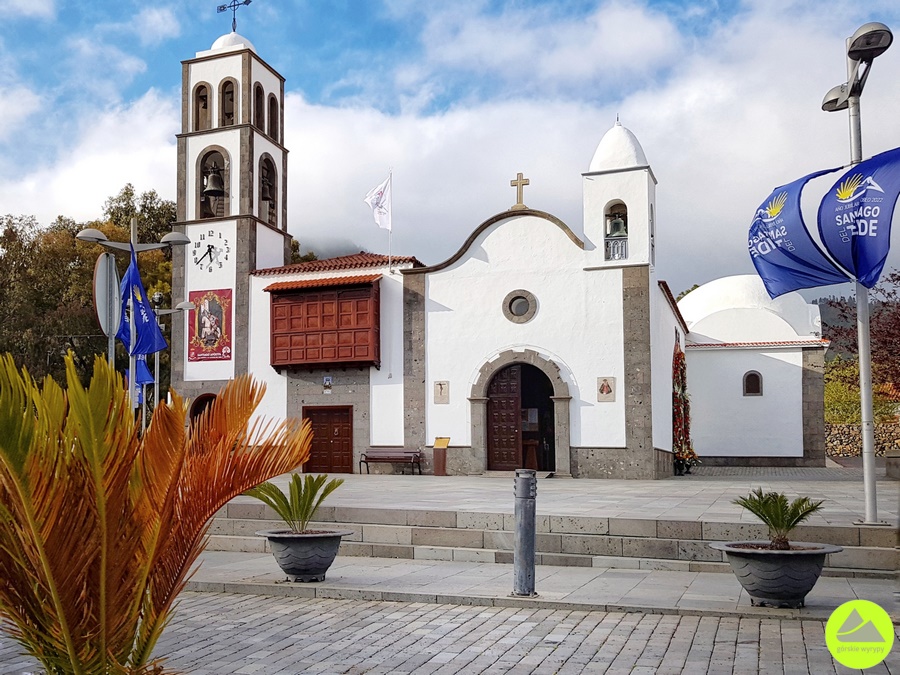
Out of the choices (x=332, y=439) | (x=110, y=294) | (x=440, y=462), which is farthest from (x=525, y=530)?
(x=332, y=439)

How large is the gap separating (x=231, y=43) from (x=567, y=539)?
22.1m

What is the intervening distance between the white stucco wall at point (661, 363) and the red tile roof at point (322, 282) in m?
7.31

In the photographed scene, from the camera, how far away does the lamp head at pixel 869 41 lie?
9773 mm

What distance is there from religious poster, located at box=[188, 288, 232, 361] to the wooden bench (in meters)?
5.22

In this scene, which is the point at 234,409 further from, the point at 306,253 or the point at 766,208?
the point at 306,253

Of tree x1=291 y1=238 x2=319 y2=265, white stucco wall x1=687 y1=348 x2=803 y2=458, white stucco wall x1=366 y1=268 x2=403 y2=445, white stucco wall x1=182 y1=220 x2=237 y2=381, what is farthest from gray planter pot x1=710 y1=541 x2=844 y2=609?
tree x1=291 y1=238 x2=319 y2=265

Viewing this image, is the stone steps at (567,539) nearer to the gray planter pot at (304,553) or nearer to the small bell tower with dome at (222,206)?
the gray planter pot at (304,553)

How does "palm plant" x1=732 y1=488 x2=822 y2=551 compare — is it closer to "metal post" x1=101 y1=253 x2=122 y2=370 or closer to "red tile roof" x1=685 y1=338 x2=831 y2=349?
"metal post" x1=101 y1=253 x2=122 y2=370

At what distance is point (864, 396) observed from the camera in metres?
9.88

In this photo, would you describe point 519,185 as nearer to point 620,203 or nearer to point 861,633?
point 620,203

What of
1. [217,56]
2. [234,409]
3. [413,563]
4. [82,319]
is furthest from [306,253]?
[234,409]

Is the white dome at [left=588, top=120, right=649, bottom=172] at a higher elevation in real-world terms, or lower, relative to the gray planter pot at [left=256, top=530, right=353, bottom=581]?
higher

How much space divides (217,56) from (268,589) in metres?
21.7

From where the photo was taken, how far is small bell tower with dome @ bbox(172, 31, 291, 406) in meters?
25.8
